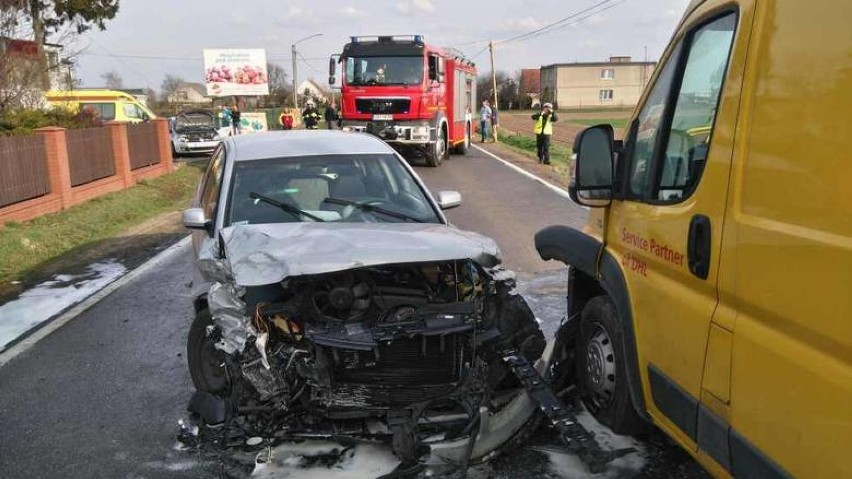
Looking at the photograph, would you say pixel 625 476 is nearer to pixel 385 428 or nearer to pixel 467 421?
pixel 467 421

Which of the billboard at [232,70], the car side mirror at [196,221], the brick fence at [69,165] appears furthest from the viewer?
the billboard at [232,70]

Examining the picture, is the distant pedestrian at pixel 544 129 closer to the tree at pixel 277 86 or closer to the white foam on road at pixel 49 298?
the white foam on road at pixel 49 298

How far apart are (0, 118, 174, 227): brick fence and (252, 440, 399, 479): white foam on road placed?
9.52 meters

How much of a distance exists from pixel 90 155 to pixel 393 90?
27.6ft

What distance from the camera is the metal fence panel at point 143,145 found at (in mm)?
17891

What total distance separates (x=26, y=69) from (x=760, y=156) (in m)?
16.5

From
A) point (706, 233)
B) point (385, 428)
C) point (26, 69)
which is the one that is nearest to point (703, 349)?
point (706, 233)

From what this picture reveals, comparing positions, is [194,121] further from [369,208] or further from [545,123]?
[369,208]

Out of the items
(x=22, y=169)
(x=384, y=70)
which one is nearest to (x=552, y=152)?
(x=384, y=70)

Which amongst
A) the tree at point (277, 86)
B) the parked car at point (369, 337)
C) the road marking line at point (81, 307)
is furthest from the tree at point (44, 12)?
the tree at point (277, 86)

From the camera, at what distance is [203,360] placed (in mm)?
4562

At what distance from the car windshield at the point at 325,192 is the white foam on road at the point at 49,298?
2651mm

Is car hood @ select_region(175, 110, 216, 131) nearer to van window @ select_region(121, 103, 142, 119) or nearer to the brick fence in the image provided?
van window @ select_region(121, 103, 142, 119)

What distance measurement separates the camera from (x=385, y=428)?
3.78 metres
